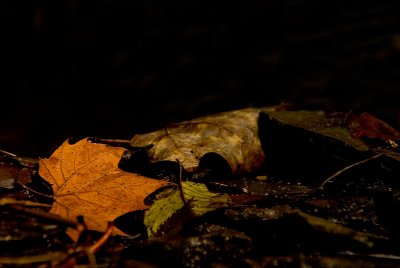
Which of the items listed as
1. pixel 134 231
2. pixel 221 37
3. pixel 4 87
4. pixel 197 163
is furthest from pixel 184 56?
pixel 134 231

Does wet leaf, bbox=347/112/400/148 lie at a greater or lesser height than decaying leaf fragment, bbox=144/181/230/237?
greater

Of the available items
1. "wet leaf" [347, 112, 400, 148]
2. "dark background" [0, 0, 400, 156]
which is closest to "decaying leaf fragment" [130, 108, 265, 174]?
"wet leaf" [347, 112, 400, 148]

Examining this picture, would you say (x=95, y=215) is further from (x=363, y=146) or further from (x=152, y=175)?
(x=363, y=146)

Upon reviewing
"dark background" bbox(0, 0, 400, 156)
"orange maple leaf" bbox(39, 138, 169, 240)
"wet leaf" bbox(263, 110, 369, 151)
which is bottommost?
"orange maple leaf" bbox(39, 138, 169, 240)

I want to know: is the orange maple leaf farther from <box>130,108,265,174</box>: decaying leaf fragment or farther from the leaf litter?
<box>130,108,265,174</box>: decaying leaf fragment

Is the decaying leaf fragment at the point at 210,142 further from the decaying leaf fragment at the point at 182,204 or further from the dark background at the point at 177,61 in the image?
the dark background at the point at 177,61

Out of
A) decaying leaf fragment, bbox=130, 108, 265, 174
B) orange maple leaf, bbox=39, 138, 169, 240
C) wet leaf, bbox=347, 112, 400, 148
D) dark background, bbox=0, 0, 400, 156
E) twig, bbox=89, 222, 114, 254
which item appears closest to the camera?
twig, bbox=89, 222, 114, 254

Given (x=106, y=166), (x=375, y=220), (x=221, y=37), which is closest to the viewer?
(x=375, y=220)

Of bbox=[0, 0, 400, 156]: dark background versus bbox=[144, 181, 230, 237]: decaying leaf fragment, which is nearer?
bbox=[144, 181, 230, 237]: decaying leaf fragment
